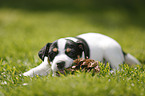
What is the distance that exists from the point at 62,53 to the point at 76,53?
9.6 inches

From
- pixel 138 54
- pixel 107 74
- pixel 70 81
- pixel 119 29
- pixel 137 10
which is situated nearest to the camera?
pixel 70 81

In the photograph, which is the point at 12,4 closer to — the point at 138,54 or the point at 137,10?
the point at 137,10

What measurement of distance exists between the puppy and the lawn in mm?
233

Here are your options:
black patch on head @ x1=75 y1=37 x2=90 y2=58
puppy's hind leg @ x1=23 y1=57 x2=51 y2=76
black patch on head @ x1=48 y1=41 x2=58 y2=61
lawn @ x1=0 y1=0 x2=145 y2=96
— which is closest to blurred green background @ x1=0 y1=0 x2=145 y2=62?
lawn @ x1=0 y1=0 x2=145 y2=96

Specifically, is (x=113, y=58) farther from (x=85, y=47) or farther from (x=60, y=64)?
(x=60, y=64)

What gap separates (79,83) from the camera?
2.50 metres

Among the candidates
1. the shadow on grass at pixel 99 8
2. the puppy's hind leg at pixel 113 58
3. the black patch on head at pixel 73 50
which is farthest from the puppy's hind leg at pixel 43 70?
the shadow on grass at pixel 99 8

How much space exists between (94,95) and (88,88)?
0.41 ft

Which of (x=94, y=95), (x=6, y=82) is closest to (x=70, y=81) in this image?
(x=94, y=95)

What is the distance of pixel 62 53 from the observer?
3088 mm

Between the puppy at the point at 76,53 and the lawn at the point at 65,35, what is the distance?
233 mm

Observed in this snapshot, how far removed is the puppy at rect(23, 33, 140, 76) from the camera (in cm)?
308

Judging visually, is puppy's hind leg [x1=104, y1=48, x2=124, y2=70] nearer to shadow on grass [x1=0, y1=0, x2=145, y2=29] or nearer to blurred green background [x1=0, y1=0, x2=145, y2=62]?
blurred green background [x1=0, y1=0, x2=145, y2=62]

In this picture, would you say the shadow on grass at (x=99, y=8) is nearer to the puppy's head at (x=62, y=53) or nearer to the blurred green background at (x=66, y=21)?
the blurred green background at (x=66, y=21)
